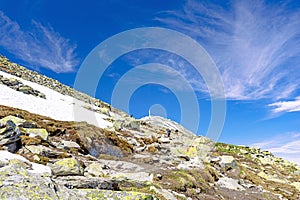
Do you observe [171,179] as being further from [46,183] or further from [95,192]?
[46,183]

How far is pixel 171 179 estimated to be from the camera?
56.9ft

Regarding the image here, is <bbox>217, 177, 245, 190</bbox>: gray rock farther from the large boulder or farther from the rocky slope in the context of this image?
the large boulder

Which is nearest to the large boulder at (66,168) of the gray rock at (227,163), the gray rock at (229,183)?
the gray rock at (229,183)

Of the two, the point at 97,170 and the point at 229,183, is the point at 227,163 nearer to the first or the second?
the point at 229,183

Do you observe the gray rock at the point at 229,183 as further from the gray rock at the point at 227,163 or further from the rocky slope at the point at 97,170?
the gray rock at the point at 227,163

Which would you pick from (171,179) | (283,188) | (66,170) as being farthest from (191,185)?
(283,188)

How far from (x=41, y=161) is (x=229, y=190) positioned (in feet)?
50.1

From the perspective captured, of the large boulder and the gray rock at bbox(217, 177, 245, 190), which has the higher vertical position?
the gray rock at bbox(217, 177, 245, 190)

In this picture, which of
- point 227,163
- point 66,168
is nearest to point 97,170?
point 66,168

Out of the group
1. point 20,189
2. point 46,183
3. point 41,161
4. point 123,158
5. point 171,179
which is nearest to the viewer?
point 20,189

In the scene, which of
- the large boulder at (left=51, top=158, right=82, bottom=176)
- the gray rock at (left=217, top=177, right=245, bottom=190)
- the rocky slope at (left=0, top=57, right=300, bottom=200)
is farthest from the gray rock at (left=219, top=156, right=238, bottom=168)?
the large boulder at (left=51, top=158, right=82, bottom=176)

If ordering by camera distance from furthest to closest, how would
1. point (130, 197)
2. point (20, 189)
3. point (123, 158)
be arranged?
point (123, 158)
point (130, 197)
point (20, 189)

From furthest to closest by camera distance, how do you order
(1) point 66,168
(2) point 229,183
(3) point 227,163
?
(3) point 227,163 → (2) point 229,183 → (1) point 66,168

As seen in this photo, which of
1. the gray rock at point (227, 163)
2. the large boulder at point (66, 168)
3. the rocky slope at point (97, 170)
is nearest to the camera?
the rocky slope at point (97, 170)
